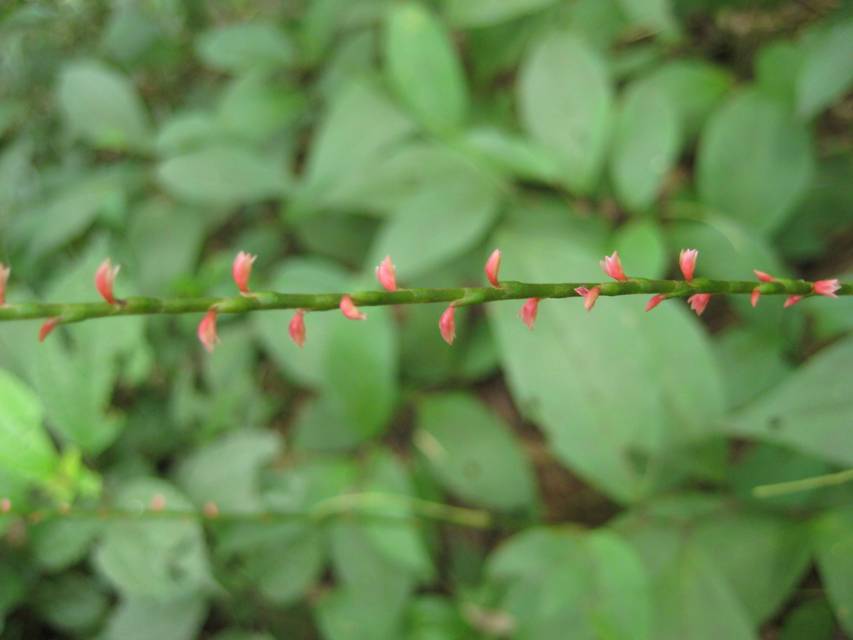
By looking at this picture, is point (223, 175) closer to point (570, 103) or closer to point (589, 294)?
point (570, 103)

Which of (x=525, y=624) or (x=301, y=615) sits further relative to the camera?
(x=301, y=615)

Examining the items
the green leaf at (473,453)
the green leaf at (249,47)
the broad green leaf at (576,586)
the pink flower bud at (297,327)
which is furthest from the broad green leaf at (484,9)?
the pink flower bud at (297,327)

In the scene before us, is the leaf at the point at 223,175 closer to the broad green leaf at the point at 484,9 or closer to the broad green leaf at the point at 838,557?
the broad green leaf at the point at 484,9

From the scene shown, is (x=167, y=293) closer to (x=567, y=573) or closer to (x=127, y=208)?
(x=127, y=208)

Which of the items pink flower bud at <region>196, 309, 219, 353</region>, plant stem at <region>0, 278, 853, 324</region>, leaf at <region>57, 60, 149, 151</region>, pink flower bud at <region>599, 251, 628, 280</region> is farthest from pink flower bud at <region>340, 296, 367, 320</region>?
leaf at <region>57, 60, 149, 151</region>

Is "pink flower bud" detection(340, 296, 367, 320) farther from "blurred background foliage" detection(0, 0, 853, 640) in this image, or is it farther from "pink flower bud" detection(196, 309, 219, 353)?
"blurred background foliage" detection(0, 0, 853, 640)

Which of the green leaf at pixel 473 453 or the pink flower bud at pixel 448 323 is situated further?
the green leaf at pixel 473 453

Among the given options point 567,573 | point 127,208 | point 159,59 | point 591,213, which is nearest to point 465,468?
point 567,573
